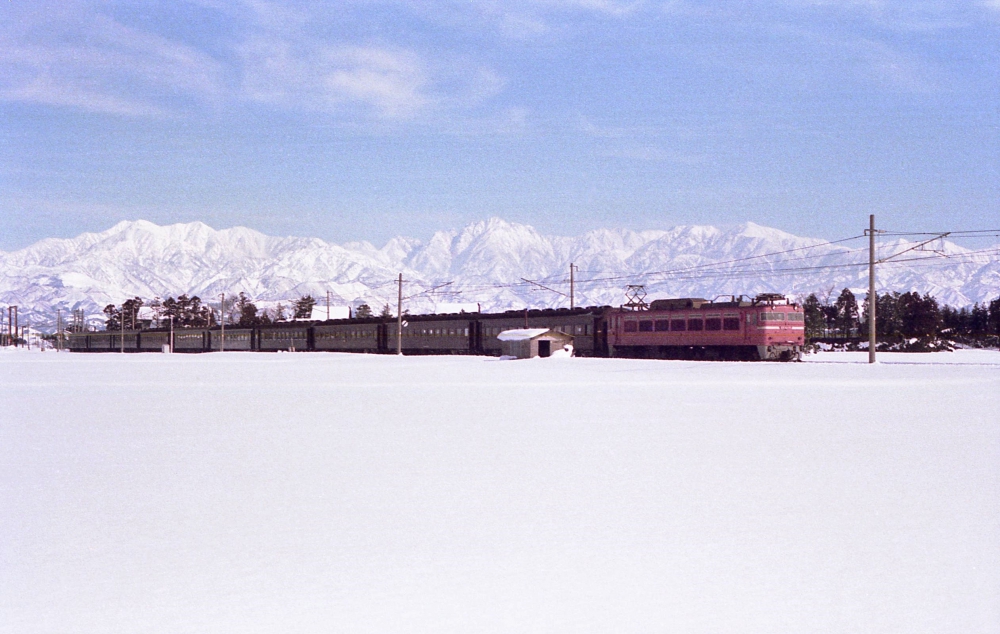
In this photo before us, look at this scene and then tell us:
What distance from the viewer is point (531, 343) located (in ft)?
207

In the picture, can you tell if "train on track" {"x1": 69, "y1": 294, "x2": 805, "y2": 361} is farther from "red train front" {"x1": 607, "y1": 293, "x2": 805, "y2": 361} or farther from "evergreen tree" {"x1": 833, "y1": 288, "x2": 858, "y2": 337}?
"evergreen tree" {"x1": 833, "y1": 288, "x2": 858, "y2": 337}

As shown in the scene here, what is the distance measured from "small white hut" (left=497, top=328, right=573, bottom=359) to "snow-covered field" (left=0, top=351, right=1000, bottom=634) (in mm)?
45788

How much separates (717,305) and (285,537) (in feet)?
169

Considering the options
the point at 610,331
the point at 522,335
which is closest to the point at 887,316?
the point at 610,331

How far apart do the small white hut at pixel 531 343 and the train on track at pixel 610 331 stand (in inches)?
159

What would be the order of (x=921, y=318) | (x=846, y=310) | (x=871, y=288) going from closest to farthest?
1. (x=871, y=288)
2. (x=921, y=318)
3. (x=846, y=310)

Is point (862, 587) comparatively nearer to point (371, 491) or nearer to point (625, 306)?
point (371, 491)

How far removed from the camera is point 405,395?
998 inches

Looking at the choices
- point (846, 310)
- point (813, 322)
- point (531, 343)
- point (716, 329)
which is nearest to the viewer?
point (716, 329)

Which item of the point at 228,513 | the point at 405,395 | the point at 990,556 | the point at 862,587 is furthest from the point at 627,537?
the point at 405,395

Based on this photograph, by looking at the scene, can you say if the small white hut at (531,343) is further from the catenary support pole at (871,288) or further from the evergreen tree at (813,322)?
the evergreen tree at (813,322)

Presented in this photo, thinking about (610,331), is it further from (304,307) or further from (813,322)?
(304,307)

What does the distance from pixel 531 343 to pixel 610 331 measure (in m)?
6.34

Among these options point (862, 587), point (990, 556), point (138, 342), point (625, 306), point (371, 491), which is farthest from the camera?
point (138, 342)
